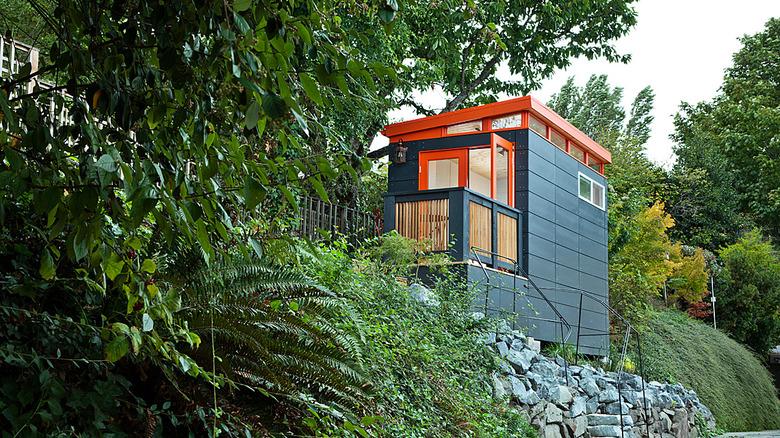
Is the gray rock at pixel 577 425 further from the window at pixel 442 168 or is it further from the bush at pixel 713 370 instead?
the bush at pixel 713 370

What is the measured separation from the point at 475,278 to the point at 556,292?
2.78 meters

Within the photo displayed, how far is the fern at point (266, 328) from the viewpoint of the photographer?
3.85 metres

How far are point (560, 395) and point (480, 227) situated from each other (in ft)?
9.73

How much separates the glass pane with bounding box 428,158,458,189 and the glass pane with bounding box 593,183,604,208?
3431 mm

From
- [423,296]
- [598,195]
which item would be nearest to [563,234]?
[598,195]

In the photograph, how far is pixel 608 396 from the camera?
10102mm

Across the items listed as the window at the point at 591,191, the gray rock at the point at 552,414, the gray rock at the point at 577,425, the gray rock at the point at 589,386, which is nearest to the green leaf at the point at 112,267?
the gray rock at the point at 552,414

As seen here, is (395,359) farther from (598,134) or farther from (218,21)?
(598,134)

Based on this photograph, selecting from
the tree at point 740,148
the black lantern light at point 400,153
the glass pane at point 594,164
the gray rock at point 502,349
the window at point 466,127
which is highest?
the tree at point 740,148

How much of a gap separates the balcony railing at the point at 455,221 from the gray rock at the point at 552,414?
8.20 ft

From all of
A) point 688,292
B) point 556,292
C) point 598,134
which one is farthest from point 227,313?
point 598,134

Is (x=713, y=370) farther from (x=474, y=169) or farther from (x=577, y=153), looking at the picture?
(x=474, y=169)

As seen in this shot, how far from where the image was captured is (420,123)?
13188 millimetres

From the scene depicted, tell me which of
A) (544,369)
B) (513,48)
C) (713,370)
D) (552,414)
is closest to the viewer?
(552,414)
